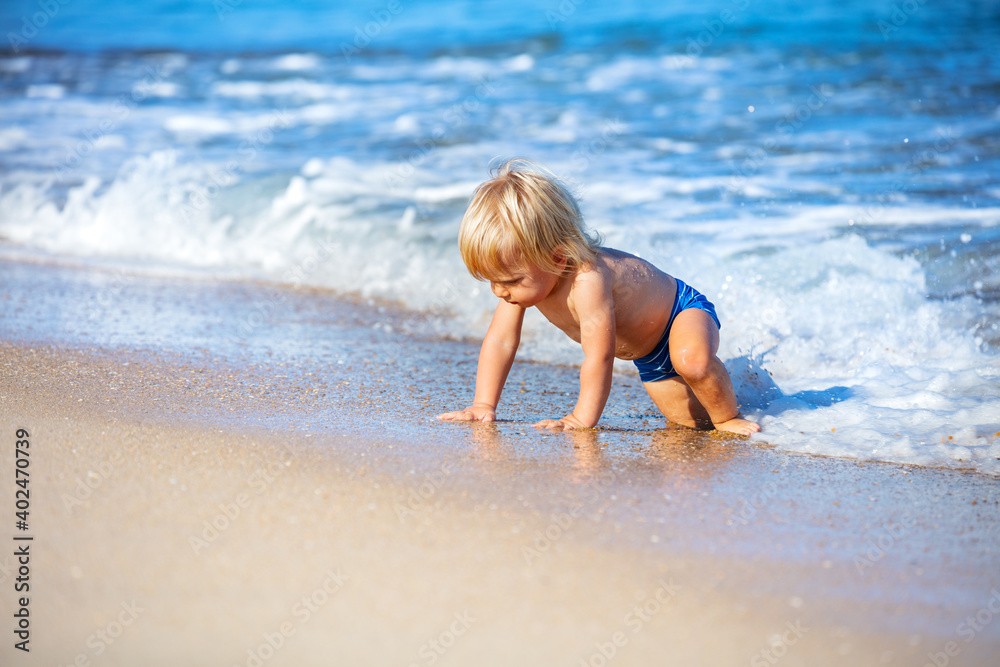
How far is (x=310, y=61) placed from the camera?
15.9 m

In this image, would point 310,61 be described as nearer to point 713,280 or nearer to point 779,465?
point 713,280

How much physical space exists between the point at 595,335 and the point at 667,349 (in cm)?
45

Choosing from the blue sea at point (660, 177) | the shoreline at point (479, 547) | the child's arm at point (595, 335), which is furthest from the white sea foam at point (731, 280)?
the child's arm at point (595, 335)

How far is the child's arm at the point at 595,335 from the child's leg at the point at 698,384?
0.31m

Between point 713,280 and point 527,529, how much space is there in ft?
8.88

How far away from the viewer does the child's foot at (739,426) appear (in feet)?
9.93

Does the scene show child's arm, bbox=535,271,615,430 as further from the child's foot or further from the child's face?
the child's foot

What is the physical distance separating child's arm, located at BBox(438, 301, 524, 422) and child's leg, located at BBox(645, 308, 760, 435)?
566mm

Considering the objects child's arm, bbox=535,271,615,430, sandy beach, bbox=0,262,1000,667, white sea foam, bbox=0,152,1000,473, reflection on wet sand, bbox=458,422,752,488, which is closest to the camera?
sandy beach, bbox=0,262,1000,667

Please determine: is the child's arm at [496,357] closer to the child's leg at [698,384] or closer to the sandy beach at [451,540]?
the sandy beach at [451,540]

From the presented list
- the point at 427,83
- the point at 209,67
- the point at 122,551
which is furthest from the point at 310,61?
the point at 122,551

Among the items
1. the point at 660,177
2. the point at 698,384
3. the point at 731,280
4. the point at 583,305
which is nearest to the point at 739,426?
the point at 698,384

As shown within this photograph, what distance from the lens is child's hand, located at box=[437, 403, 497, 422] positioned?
3004mm

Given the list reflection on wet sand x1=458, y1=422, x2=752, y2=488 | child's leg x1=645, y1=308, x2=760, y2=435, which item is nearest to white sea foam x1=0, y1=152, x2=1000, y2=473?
child's leg x1=645, y1=308, x2=760, y2=435
